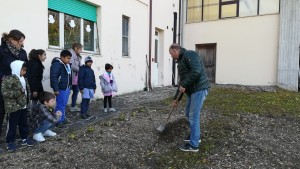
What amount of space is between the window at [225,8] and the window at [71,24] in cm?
904

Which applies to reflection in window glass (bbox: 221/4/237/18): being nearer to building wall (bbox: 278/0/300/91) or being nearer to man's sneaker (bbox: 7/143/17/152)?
building wall (bbox: 278/0/300/91)

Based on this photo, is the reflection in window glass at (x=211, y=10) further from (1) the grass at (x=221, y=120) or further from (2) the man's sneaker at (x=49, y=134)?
(2) the man's sneaker at (x=49, y=134)

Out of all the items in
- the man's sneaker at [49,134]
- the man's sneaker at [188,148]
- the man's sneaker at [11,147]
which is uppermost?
the man's sneaker at [49,134]

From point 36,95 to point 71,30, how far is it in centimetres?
318

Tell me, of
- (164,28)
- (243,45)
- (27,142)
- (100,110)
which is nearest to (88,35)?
(100,110)

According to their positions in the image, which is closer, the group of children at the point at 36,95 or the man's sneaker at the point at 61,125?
the group of children at the point at 36,95

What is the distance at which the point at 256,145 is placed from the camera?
5.33 m

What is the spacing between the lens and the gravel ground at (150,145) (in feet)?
14.0

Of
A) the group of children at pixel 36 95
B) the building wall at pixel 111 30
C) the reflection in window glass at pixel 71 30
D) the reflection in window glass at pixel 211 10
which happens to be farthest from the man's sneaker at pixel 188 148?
the reflection in window glass at pixel 211 10

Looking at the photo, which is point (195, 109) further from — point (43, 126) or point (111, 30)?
point (111, 30)

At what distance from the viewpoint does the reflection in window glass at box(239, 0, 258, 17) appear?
49.0ft

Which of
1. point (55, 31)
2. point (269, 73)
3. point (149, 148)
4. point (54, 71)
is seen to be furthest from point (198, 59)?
point (269, 73)

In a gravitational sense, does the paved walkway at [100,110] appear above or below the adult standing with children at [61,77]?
below

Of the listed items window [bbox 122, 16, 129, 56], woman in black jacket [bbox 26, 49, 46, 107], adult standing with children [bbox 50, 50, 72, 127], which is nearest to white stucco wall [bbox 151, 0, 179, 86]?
window [bbox 122, 16, 129, 56]
